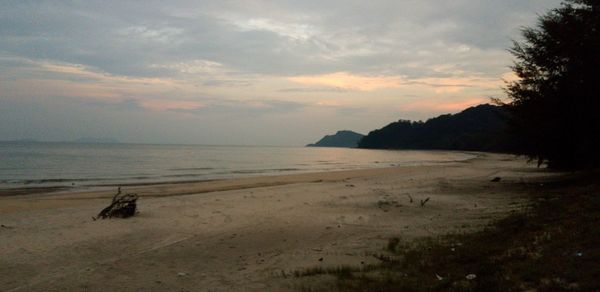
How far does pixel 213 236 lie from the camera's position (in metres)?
11.2

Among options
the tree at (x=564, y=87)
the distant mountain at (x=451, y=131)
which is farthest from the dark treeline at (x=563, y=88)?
the distant mountain at (x=451, y=131)

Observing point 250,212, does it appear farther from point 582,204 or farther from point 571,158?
point 571,158

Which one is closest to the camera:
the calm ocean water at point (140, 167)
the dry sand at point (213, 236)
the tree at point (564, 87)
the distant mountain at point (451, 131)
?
the dry sand at point (213, 236)

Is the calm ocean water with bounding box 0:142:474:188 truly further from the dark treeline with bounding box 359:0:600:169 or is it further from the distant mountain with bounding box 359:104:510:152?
the distant mountain with bounding box 359:104:510:152

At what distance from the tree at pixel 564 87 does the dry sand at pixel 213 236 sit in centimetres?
391

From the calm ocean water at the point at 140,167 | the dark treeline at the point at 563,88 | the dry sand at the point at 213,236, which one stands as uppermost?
the dark treeline at the point at 563,88

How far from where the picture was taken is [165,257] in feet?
30.5

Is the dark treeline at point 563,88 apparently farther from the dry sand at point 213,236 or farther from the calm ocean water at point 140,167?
the calm ocean water at point 140,167

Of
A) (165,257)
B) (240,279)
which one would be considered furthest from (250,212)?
(240,279)

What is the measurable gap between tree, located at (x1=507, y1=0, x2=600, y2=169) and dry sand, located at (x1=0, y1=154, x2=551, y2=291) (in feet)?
12.8

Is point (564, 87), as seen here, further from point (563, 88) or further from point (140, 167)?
point (140, 167)

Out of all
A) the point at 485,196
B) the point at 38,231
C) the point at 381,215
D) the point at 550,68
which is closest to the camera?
the point at 38,231

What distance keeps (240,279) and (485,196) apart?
44.0 feet

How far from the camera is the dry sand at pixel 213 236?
25.6 ft
